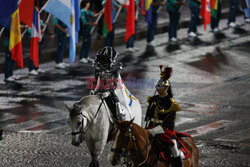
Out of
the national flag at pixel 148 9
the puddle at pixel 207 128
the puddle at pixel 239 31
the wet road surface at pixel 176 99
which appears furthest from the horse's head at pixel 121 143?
the puddle at pixel 239 31

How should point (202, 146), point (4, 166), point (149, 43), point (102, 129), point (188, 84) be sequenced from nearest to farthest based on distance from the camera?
1. point (102, 129)
2. point (4, 166)
3. point (202, 146)
4. point (188, 84)
5. point (149, 43)

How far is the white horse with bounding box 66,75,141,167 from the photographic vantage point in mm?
10547

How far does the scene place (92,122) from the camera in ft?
36.2

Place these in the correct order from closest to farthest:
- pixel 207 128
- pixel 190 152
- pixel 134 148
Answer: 1. pixel 134 148
2. pixel 190 152
3. pixel 207 128

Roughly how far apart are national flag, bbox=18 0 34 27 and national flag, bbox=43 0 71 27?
0.64 metres

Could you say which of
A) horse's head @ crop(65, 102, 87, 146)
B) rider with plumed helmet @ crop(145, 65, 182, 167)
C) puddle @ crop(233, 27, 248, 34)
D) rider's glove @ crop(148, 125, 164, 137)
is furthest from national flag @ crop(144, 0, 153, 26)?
rider's glove @ crop(148, 125, 164, 137)

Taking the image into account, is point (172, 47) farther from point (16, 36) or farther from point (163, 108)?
point (163, 108)

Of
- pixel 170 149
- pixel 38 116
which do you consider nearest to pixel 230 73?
pixel 38 116

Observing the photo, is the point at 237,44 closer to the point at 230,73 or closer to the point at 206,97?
the point at 230,73

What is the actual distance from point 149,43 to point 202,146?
1351 centimetres

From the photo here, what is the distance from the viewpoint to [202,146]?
45.5ft

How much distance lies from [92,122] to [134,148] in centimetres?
236

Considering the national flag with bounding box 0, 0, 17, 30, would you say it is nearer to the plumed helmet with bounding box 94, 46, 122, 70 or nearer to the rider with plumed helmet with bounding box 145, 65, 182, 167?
the plumed helmet with bounding box 94, 46, 122, 70

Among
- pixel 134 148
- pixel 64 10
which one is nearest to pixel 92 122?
pixel 134 148
